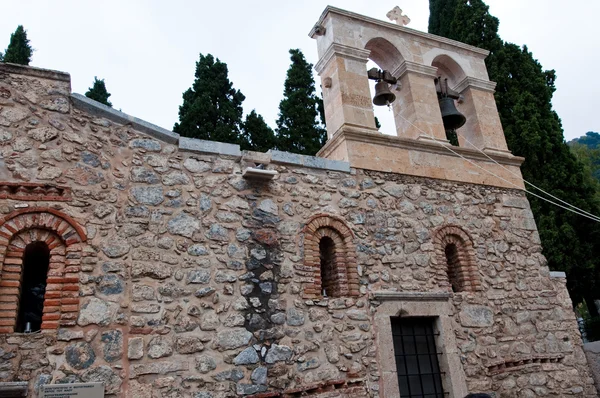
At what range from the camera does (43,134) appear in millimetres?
4855

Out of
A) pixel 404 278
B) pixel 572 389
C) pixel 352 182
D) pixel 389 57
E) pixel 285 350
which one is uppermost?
pixel 389 57

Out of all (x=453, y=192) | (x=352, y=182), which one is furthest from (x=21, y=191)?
(x=453, y=192)

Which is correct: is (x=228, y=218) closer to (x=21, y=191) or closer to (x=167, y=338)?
(x=167, y=338)

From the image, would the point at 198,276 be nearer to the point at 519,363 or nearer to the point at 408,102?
the point at 408,102

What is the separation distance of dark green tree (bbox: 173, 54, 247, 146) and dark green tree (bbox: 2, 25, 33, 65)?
4629 mm

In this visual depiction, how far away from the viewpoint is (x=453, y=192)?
22.4 feet

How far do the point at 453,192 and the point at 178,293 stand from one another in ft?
13.5

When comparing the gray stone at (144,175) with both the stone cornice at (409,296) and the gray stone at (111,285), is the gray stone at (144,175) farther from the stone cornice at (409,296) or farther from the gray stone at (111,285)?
the stone cornice at (409,296)

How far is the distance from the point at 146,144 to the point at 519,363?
5.42 m

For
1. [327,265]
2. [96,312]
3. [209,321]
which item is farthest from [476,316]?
[96,312]

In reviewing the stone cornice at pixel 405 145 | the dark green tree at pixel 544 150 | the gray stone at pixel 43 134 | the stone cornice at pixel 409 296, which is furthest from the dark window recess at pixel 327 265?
the dark green tree at pixel 544 150

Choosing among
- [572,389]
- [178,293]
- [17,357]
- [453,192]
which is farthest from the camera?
[453,192]

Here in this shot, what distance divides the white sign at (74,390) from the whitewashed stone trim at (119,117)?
265 cm

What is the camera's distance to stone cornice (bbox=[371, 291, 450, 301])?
18.5 ft
